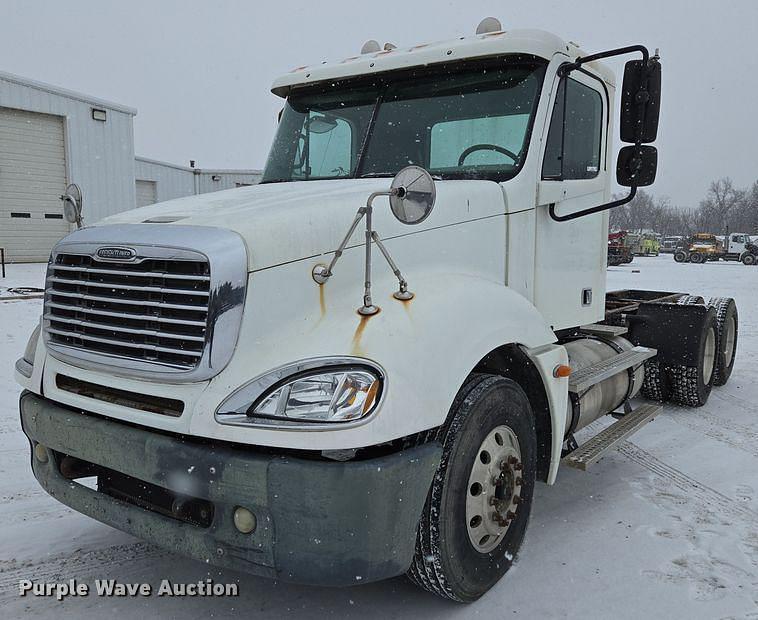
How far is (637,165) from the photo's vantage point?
3.53 metres

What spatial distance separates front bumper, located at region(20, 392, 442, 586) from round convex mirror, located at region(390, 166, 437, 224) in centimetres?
89

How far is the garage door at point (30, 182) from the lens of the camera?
1816cm

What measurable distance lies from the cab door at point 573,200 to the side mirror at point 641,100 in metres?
0.41

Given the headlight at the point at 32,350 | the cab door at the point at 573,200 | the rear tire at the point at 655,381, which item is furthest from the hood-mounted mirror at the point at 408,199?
the rear tire at the point at 655,381

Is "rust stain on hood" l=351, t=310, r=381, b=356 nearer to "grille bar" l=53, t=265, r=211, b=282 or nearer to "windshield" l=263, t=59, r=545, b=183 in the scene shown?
"grille bar" l=53, t=265, r=211, b=282

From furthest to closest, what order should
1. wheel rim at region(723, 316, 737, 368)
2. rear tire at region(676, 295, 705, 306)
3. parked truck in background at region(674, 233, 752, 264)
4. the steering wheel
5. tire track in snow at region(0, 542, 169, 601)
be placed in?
parked truck in background at region(674, 233, 752, 264) → wheel rim at region(723, 316, 737, 368) → rear tire at region(676, 295, 705, 306) → the steering wheel → tire track in snow at region(0, 542, 169, 601)

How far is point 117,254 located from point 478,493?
1.82m

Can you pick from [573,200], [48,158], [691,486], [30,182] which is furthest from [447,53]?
[48,158]

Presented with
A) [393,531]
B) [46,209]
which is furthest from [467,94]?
[46,209]

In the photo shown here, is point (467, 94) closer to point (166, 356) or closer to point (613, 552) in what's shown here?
point (166, 356)

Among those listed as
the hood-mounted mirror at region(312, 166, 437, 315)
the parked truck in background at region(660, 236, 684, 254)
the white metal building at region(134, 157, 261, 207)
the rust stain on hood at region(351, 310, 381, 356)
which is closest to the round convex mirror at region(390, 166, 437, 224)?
the hood-mounted mirror at region(312, 166, 437, 315)

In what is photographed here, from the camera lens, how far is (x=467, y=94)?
3.70 meters

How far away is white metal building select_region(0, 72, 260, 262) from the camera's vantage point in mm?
18156

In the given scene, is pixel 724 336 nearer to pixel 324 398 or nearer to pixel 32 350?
pixel 324 398
